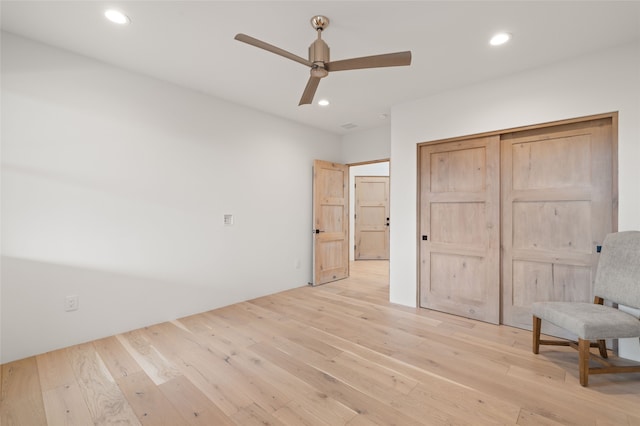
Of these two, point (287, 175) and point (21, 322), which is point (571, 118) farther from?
point (21, 322)

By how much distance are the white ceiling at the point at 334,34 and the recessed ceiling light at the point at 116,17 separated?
5 cm

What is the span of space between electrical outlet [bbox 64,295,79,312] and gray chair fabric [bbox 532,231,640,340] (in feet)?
13.2

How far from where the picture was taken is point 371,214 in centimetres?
A: 751

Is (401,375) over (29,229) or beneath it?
beneath

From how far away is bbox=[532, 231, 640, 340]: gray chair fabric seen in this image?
1941 mm

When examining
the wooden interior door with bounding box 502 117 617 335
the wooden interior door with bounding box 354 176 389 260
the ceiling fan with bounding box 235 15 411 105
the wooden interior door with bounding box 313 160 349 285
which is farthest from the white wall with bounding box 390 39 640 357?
the wooden interior door with bounding box 354 176 389 260

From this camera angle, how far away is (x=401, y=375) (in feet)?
6.92

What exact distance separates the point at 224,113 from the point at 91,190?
1.72 m

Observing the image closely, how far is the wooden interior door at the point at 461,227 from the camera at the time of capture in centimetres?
310

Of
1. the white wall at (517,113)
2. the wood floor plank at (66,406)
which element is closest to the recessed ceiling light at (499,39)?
the white wall at (517,113)

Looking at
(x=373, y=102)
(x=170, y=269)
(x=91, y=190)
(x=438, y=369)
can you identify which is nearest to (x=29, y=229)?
(x=91, y=190)

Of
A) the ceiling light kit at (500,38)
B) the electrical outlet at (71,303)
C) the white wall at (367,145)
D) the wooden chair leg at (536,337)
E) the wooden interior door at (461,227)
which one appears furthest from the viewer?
the white wall at (367,145)

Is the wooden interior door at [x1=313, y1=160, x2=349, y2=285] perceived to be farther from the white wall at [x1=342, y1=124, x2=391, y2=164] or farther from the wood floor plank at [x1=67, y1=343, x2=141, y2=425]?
the wood floor plank at [x1=67, y1=343, x2=141, y2=425]

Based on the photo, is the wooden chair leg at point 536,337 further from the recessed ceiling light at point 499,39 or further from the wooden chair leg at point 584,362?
the recessed ceiling light at point 499,39
